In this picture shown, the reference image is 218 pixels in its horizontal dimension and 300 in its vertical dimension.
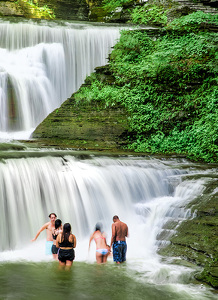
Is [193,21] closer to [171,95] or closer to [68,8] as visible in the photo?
[171,95]

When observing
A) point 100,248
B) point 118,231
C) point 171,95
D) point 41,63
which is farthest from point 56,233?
point 41,63

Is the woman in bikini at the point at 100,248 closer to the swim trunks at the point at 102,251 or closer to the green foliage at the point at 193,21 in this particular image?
the swim trunks at the point at 102,251

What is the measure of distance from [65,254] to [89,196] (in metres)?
2.72

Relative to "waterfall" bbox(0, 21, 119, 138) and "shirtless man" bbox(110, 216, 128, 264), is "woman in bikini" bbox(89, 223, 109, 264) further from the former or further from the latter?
"waterfall" bbox(0, 21, 119, 138)

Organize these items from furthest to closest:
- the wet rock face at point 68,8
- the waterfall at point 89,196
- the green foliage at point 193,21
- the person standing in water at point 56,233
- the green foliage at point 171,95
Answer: the wet rock face at point 68,8
the green foliage at point 193,21
the green foliage at point 171,95
the waterfall at point 89,196
the person standing in water at point 56,233

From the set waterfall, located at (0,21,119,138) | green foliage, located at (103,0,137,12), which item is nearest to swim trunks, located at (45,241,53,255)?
waterfall, located at (0,21,119,138)

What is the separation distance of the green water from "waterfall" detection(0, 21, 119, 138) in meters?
8.04

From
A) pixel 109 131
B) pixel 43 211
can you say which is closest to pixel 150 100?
pixel 109 131

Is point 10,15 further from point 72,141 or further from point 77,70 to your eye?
point 72,141

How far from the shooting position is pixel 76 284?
6.13m

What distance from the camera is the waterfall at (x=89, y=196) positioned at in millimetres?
8414

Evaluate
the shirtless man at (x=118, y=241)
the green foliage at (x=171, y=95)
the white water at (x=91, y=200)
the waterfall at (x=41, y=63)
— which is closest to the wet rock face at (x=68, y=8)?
the waterfall at (x=41, y=63)

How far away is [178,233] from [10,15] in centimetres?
1532

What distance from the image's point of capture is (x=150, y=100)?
47.6ft
